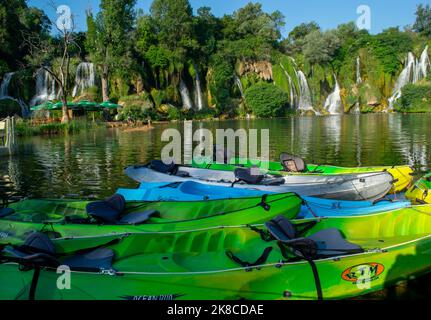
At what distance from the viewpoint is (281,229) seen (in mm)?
6312

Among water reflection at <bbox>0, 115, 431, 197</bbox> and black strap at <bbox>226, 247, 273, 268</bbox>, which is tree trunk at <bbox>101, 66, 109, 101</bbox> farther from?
black strap at <bbox>226, 247, 273, 268</bbox>

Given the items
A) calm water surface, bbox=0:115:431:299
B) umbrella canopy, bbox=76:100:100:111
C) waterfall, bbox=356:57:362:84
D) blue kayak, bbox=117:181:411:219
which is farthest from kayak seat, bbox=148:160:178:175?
waterfall, bbox=356:57:362:84

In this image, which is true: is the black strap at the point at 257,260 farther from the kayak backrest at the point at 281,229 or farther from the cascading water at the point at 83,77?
the cascading water at the point at 83,77

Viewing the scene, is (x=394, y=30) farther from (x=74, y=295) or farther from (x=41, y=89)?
(x=74, y=295)

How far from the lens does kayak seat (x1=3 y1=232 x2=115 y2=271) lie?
5.35m

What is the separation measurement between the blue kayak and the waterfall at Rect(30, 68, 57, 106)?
43.5m

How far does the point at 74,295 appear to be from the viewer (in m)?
5.17

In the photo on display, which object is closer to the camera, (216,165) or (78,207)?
(78,207)

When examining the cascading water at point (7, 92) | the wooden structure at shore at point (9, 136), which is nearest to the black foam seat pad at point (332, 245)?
the wooden structure at shore at point (9, 136)

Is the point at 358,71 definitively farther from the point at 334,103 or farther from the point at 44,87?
the point at 44,87

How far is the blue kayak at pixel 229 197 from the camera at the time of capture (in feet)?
27.5

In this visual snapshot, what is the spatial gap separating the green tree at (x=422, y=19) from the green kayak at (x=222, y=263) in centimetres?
9765
